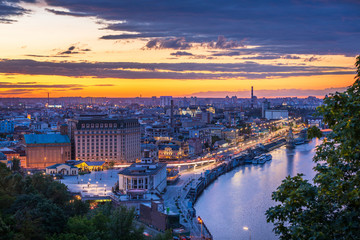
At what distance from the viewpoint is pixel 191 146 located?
21969mm

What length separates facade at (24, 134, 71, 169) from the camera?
16.5 m

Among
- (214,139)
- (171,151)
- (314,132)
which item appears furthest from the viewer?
(214,139)

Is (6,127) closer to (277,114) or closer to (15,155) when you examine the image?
(15,155)

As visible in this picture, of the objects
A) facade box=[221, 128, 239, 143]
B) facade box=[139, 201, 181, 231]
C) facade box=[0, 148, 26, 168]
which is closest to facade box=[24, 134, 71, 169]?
facade box=[0, 148, 26, 168]

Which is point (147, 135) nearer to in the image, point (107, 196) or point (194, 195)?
point (194, 195)

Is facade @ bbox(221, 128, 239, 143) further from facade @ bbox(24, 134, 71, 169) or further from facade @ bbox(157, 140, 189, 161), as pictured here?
facade @ bbox(24, 134, 71, 169)

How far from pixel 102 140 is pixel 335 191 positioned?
50.8ft

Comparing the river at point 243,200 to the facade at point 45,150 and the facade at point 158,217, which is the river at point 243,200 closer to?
the facade at point 158,217

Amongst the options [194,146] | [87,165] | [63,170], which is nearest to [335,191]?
[63,170]

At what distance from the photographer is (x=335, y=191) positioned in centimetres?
A: 259

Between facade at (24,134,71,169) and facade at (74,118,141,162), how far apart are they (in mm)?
548

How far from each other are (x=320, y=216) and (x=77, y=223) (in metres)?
4.45

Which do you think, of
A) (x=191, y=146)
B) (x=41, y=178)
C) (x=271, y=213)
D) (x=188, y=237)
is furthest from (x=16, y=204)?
(x=191, y=146)

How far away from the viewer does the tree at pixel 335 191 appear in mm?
2465
